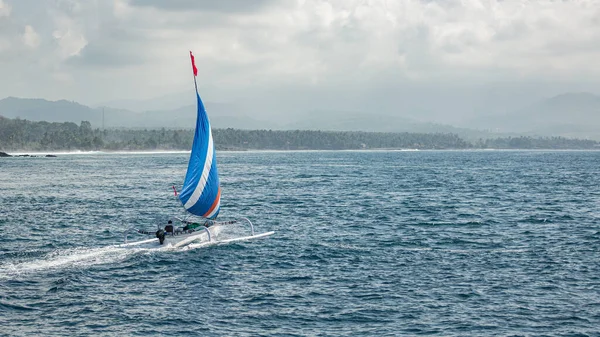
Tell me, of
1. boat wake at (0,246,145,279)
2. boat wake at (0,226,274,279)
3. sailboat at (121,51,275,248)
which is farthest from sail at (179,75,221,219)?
boat wake at (0,246,145,279)

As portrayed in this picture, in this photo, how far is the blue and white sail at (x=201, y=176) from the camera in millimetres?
48938

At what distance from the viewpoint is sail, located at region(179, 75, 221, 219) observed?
161ft

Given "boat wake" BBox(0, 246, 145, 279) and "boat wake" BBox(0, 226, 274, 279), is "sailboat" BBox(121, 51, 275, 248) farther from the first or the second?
"boat wake" BBox(0, 246, 145, 279)

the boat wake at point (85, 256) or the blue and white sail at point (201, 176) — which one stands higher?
the blue and white sail at point (201, 176)

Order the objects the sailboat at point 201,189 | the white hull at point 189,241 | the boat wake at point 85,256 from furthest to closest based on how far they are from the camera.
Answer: the sailboat at point 201,189
the white hull at point 189,241
the boat wake at point 85,256

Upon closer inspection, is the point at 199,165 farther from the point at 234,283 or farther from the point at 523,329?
the point at 523,329

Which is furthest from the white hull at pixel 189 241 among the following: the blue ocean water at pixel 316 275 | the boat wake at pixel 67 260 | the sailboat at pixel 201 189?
the boat wake at pixel 67 260

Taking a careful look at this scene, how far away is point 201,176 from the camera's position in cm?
4953

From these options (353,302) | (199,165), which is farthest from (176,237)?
(353,302)

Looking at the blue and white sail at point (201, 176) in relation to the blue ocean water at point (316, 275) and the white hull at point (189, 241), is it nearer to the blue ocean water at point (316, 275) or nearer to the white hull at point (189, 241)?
the white hull at point (189, 241)

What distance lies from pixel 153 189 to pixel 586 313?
79.2 metres

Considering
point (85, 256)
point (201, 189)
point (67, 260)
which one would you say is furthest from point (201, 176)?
point (67, 260)

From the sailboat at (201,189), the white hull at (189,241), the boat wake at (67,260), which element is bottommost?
the boat wake at (67,260)

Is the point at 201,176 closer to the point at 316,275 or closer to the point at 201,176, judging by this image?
the point at 201,176
